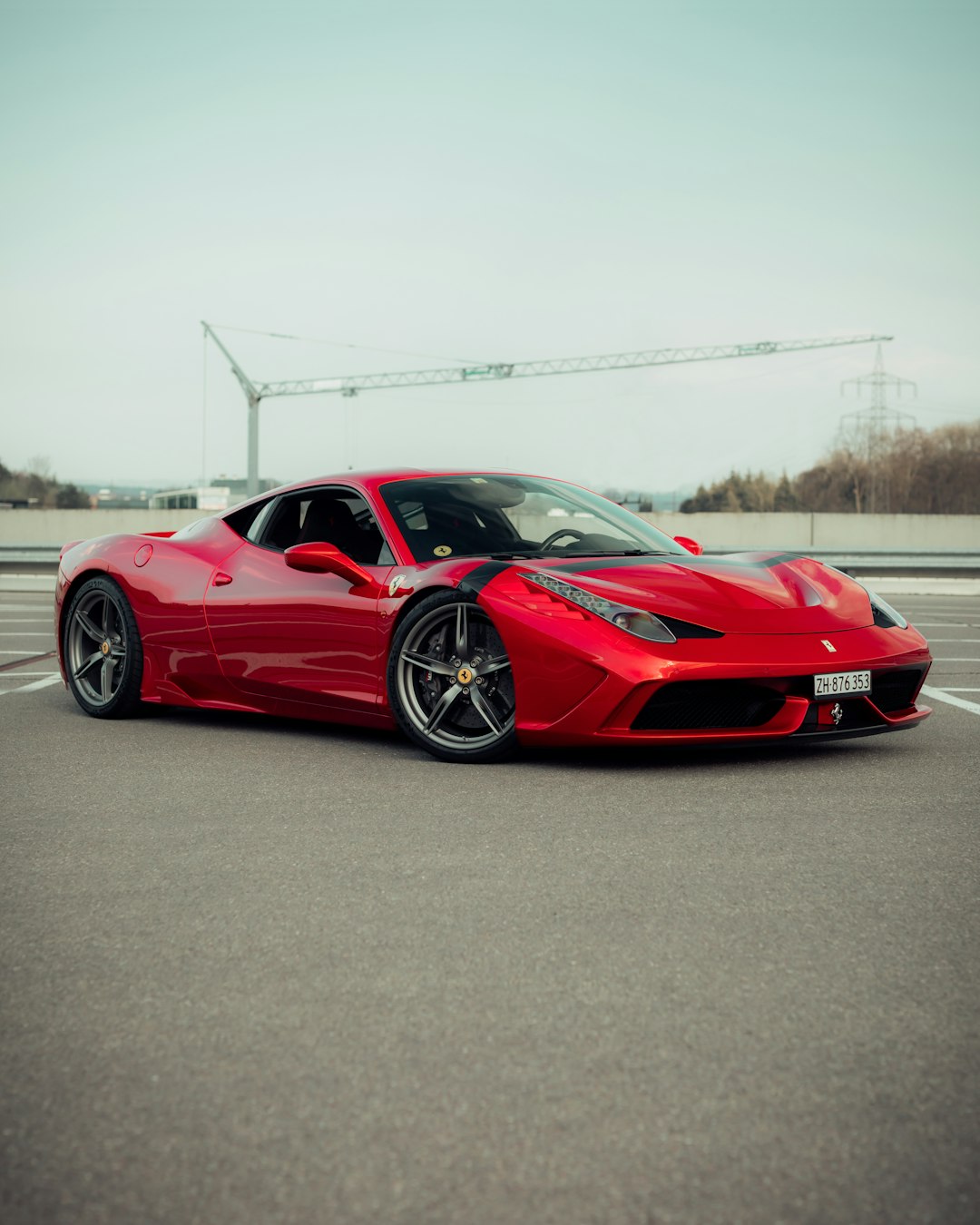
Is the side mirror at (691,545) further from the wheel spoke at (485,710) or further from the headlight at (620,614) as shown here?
the wheel spoke at (485,710)

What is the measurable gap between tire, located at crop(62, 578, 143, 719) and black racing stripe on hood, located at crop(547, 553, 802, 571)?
2539 millimetres

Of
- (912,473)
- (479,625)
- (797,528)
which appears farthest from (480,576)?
(912,473)

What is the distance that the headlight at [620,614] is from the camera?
5.14 m

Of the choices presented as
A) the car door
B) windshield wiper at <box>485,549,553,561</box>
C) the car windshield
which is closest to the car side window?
the car door

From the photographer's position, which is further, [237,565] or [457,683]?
[237,565]

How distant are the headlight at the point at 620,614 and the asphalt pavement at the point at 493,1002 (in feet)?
1.83

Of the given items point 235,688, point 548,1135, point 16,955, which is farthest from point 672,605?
point 548,1135

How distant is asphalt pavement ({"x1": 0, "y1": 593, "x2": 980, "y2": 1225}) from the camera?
6.51 feet

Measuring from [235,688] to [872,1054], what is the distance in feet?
15.0

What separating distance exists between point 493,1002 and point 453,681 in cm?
292

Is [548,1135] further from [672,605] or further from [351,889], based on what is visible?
[672,605]

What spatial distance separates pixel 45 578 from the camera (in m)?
21.4

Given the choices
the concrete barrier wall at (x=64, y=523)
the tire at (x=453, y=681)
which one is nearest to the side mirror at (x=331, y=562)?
the tire at (x=453, y=681)

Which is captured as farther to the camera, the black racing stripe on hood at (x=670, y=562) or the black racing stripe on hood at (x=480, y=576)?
the black racing stripe on hood at (x=670, y=562)
